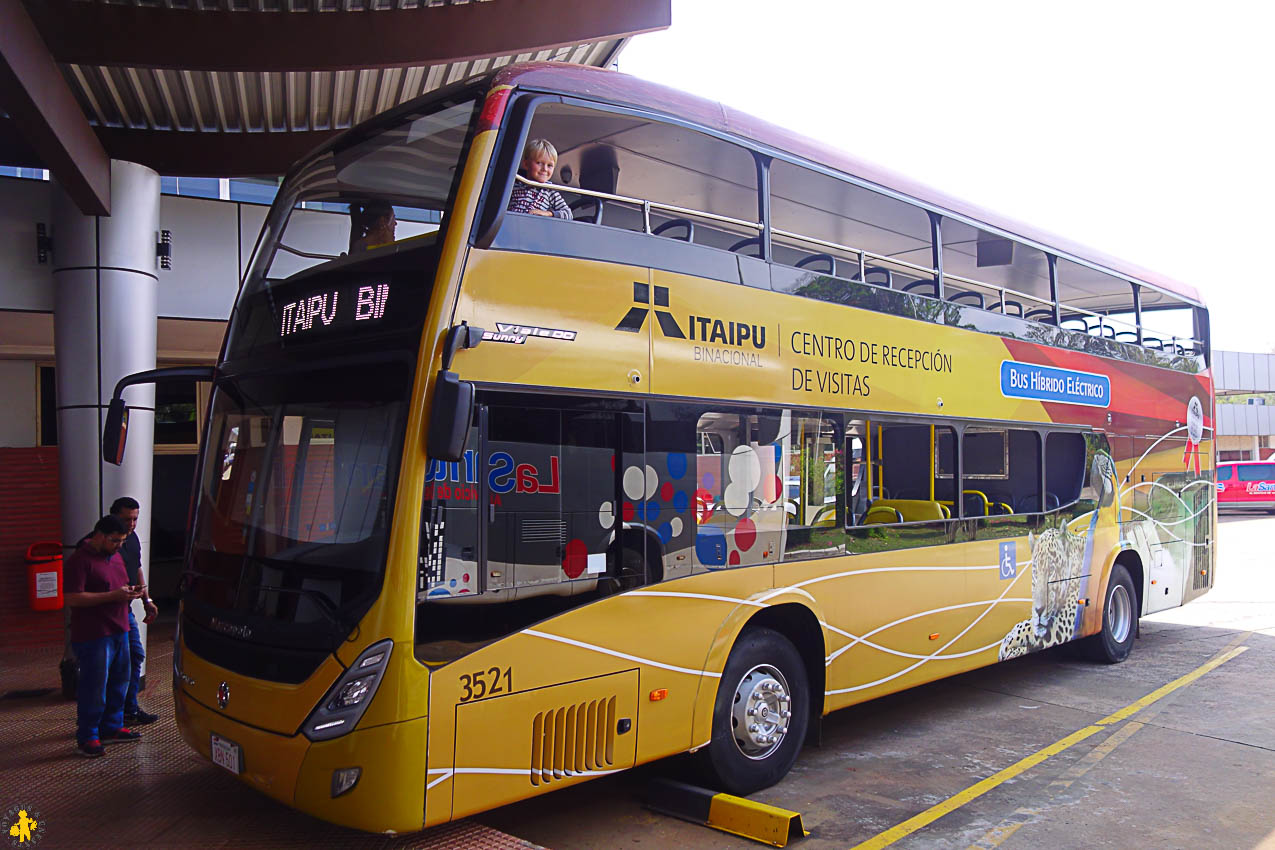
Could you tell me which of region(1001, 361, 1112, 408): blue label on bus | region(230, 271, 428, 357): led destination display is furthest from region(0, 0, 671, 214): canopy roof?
region(1001, 361, 1112, 408): blue label on bus

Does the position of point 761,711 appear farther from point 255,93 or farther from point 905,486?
point 255,93

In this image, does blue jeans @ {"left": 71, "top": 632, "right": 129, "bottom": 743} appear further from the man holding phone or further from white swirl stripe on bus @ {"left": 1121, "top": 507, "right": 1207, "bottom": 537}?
white swirl stripe on bus @ {"left": 1121, "top": 507, "right": 1207, "bottom": 537}

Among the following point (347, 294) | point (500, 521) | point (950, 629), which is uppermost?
point (347, 294)

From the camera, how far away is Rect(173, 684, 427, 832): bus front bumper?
395cm

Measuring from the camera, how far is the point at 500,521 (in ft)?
14.5

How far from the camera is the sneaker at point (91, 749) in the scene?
6281 mm

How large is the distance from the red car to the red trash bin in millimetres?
31612

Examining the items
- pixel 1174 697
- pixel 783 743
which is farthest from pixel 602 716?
pixel 1174 697

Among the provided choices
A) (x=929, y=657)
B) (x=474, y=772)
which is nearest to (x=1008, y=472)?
(x=929, y=657)

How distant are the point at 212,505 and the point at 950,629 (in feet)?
17.6

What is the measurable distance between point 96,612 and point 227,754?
2.39 m

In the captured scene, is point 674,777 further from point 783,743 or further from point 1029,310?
point 1029,310

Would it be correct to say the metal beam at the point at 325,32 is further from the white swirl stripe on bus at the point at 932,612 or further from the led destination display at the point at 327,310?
the white swirl stripe on bus at the point at 932,612

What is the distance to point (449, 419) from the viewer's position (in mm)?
3953
